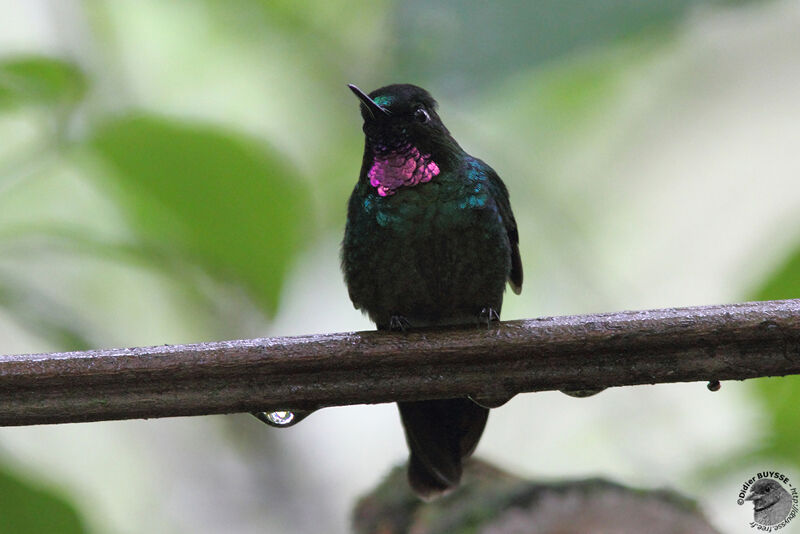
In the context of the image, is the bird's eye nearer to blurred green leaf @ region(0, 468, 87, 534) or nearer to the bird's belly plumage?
the bird's belly plumage

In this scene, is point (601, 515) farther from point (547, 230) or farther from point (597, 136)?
point (597, 136)

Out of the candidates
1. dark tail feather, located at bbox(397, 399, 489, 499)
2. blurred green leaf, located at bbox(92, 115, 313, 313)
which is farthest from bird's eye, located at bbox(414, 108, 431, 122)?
dark tail feather, located at bbox(397, 399, 489, 499)

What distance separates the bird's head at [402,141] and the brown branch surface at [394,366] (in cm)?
125

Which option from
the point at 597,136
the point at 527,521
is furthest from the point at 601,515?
the point at 597,136

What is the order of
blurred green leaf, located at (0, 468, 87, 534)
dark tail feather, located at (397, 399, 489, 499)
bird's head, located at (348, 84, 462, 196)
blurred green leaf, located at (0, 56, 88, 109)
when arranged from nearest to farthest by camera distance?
1. blurred green leaf, located at (0, 468, 87, 534)
2. dark tail feather, located at (397, 399, 489, 499)
3. blurred green leaf, located at (0, 56, 88, 109)
4. bird's head, located at (348, 84, 462, 196)

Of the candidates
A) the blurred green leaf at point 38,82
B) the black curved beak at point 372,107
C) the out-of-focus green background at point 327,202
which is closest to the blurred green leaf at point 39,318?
the out-of-focus green background at point 327,202

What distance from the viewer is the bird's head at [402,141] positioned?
288cm

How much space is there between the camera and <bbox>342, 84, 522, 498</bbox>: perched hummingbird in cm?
280

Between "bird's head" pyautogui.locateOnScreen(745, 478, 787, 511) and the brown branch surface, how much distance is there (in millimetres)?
815

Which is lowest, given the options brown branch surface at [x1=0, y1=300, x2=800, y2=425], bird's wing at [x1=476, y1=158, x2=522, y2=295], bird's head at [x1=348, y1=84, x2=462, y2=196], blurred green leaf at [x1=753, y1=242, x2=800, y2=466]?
brown branch surface at [x1=0, y1=300, x2=800, y2=425]

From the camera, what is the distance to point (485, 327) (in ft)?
5.74

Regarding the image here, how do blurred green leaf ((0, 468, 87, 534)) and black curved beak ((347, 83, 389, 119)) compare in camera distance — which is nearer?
blurred green leaf ((0, 468, 87, 534))

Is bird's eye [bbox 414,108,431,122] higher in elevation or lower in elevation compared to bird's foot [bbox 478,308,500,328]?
higher

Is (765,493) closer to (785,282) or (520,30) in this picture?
(785,282)
